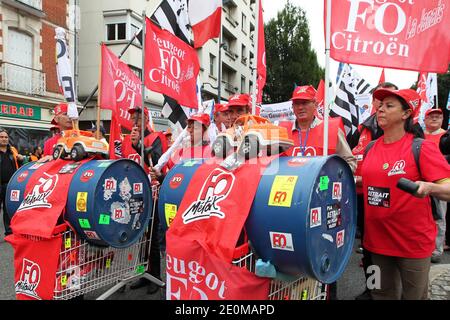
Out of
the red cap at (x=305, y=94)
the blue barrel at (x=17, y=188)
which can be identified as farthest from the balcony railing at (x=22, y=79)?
the red cap at (x=305, y=94)

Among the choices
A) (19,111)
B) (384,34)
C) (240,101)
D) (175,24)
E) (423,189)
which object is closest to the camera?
(423,189)

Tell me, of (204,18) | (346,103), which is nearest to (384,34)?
(204,18)

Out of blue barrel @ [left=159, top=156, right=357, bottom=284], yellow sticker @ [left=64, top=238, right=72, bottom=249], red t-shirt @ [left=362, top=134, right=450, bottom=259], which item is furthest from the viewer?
yellow sticker @ [left=64, top=238, right=72, bottom=249]

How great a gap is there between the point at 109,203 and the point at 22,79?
47.4 ft

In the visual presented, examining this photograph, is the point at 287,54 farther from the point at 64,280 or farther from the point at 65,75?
the point at 64,280

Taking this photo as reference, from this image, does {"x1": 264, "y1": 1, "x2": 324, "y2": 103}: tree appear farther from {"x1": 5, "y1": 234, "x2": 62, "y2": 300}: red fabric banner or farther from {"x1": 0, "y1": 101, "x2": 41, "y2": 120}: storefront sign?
{"x1": 5, "y1": 234, "x2": 62, "y2": 300}: red fabric banner

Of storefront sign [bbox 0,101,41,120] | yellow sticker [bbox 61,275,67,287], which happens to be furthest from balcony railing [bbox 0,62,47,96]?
yellow sticker [bbox 61,275,67,287]

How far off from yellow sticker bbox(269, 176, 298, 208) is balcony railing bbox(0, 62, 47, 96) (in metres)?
15.2

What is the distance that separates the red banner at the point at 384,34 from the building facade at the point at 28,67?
577 inches

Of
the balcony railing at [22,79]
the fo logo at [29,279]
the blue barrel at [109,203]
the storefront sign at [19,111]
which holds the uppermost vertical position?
the balcony railing at [22,79]

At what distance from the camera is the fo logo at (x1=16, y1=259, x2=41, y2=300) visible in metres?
2.85

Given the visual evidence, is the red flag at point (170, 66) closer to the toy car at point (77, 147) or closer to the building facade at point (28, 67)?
the toy car at point (77, 147)

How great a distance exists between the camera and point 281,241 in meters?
1.79

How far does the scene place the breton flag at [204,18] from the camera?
4.85m
